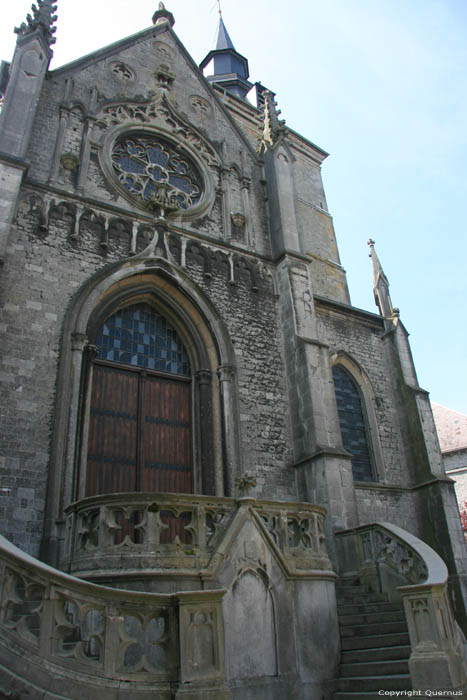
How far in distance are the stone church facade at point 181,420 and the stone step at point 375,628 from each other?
666 mm

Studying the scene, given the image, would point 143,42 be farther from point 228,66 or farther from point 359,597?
point 228,66

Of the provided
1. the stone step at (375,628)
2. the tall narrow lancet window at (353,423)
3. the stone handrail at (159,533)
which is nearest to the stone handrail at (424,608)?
the stone step at (375,628)

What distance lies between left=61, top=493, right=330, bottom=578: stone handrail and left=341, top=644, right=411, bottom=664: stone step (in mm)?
1099

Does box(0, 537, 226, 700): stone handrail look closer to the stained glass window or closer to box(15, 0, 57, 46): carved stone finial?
the stained glass window

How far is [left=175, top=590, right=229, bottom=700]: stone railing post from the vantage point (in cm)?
468

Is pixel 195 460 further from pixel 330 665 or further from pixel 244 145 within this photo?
pixel 244 145

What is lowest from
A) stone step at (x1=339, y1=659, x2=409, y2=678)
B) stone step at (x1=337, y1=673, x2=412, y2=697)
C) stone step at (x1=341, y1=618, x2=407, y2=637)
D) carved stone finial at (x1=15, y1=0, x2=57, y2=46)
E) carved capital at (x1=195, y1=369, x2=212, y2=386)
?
stone step at (x1=337, y1=673, x2=412, y2=697)

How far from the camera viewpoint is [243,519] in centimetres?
675

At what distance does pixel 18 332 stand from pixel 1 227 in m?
1.89

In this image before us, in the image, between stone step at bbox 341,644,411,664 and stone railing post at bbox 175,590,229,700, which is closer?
stone railing post at bbox 175,590,229,700

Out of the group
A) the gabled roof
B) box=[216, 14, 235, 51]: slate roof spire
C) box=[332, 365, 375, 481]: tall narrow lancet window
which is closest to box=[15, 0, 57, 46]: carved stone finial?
box=[332, 365, 375, 481]: tall narrow lancet window

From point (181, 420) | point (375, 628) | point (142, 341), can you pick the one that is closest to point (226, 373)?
point (181, 420)

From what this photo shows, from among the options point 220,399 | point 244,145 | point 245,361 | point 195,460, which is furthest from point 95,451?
point 244,145

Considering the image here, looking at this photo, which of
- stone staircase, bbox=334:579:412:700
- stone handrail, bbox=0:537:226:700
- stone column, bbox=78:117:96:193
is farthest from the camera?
stone column, bbox=78:117:96:193
